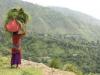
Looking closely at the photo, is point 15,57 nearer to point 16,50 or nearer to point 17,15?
point 16,50

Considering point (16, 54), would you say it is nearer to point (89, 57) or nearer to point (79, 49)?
point (89, 57)

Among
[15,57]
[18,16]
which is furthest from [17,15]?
[15,57]

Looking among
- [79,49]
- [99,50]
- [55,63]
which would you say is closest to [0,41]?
[79,49]

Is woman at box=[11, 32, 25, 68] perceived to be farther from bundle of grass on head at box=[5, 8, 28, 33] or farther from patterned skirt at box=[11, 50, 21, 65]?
bundle of grass on head at box=[5, 8, 28, 33]

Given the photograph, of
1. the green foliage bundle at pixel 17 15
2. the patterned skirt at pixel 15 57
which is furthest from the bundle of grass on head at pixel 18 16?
the patterned skirt at pixel 15 57

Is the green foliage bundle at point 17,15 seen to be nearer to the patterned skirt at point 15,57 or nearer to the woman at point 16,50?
the woman at point 16,50

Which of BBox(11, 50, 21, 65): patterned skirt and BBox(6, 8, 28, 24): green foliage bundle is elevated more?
BBox(6, 8, 28, 24): green foliage bundle

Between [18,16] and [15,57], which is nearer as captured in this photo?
[15,57]

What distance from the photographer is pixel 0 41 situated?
125 m

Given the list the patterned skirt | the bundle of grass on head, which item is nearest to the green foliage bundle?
the bundle of grass on head

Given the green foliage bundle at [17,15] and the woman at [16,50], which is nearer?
the woman at [16,50]

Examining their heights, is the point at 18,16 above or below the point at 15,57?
above

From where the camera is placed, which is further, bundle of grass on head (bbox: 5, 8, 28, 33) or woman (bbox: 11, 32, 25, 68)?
bundle of grass on head (bbox: 5, 8, 28, 33)

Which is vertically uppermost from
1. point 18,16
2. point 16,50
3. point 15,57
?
point 18,16
